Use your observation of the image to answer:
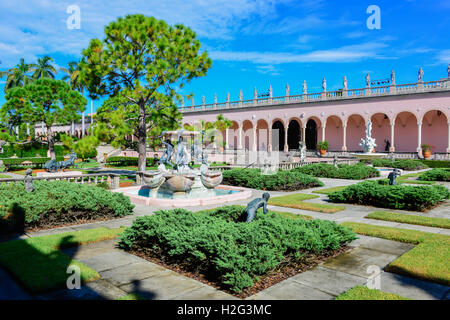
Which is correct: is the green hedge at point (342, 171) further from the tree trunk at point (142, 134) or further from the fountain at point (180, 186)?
the tree trunk at point (142, 134)

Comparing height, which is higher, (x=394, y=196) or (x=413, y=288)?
(x=394, y=196)

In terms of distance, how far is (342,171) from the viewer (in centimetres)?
1931

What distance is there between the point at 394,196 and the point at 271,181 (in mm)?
5420

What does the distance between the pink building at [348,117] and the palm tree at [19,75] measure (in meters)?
25.9

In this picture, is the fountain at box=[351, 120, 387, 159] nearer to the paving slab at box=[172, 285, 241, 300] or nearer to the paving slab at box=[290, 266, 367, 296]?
Result: the paving slab at box=[290, 266, 367, 296]

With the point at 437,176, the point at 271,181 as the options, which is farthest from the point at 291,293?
the point at 437,176

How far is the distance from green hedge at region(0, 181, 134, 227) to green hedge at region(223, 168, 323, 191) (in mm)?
7035

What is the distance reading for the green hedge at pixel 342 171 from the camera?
18.6 m

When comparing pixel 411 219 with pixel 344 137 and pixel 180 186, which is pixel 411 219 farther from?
pixel 344 137

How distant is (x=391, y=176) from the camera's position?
1180 cm

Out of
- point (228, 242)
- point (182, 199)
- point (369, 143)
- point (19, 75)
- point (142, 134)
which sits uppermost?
point (19, 75)

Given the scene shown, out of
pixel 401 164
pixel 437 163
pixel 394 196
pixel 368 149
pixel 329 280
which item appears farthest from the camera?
A: pixel 368 149

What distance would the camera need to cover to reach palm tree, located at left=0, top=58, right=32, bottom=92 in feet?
152
